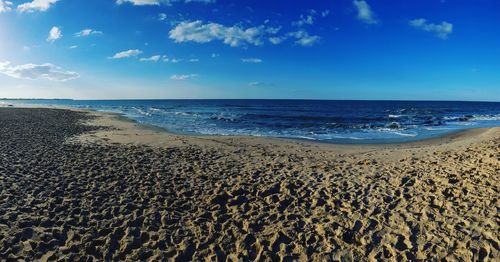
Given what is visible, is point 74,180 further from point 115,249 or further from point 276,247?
point 276,247

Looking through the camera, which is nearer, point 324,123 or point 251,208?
point 251,208

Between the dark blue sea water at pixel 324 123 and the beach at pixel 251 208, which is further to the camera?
the dark blue sea water at pixel 324 123

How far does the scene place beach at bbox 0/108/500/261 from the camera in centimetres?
594

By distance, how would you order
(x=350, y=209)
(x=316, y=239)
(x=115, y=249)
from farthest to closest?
(x=350, y=209) < (x=316, y=239) < (x=115, y=249)

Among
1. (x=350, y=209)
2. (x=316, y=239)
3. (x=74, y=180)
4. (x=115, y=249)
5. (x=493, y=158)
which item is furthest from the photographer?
(x=493, y=158)

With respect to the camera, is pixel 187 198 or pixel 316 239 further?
pixel 187 198

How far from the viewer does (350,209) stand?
24.9ft

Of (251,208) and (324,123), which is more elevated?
(324,123)

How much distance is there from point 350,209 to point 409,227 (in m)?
1.33

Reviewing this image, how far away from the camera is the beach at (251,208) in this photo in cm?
594

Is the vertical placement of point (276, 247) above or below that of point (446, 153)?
below

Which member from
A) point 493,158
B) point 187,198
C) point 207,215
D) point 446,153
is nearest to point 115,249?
point 207,215

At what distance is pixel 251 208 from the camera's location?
777 cm

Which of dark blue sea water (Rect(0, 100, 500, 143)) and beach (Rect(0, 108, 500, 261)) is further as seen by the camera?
dark blue sea water (Rect(0, 100, 500, 143))
